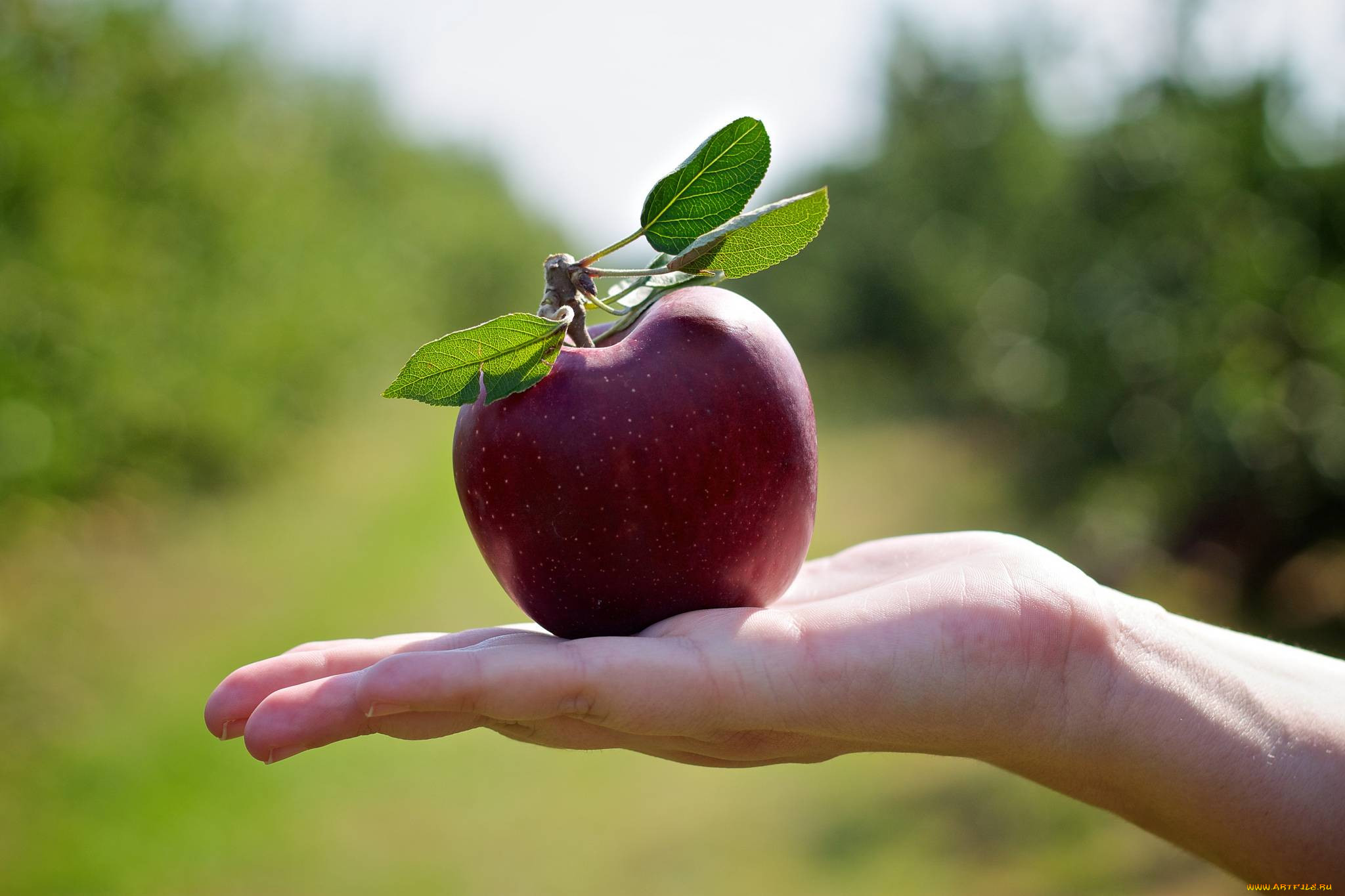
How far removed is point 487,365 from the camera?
1.28 m

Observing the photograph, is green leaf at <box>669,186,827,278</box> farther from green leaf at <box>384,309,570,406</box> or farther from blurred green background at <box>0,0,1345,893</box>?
blurred green background at <box>0,0,1345,893</box>

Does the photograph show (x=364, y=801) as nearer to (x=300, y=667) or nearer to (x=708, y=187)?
(x=300, y=667)

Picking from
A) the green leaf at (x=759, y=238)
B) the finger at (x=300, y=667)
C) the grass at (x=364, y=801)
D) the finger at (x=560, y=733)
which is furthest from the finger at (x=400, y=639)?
the grass at (x=364, y=801)

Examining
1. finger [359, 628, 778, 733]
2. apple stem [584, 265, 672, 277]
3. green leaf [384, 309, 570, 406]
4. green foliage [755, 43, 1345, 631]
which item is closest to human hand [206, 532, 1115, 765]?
finger [359, 628, 778, 733]

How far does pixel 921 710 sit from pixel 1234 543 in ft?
14.1

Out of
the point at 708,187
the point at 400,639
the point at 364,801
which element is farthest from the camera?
the point at 364,801

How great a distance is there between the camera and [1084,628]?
4.46 ft

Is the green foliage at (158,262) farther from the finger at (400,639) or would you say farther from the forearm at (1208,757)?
the forearm at (1208,757)

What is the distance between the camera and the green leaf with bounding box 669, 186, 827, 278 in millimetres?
1308

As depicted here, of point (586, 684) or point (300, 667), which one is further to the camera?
point (300, 667)

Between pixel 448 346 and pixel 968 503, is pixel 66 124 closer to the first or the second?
pixel 448 346

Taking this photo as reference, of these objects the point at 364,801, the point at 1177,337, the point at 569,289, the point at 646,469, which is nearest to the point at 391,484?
the point at 364,801

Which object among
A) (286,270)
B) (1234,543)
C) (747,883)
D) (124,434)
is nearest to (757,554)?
(747,883)

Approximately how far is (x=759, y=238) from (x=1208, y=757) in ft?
2.89
